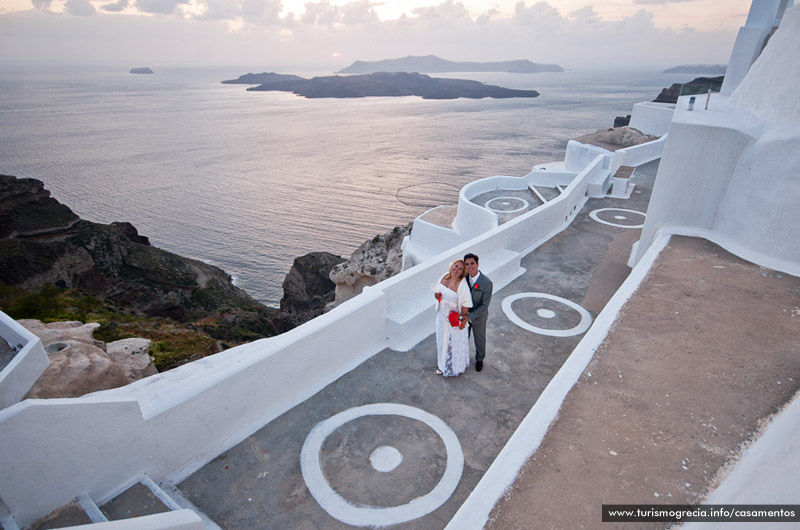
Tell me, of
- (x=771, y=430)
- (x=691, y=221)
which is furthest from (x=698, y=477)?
(x=691, y=221)

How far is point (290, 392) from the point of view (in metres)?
5.85

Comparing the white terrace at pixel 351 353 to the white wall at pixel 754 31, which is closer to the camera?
the white terrace at pixel 351 353

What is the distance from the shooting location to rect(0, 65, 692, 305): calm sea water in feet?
140

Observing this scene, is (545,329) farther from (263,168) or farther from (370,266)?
(263,168)

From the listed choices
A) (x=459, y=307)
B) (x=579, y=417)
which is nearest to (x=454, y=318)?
(x=459, y=307)

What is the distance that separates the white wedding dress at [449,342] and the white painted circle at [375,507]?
823 millimetres

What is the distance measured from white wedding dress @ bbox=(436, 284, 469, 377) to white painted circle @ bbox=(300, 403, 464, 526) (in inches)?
32.4

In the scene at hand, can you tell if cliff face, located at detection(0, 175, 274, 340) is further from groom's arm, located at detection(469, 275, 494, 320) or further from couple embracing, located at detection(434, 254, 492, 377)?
groom's arm, located at detection(469, 275, 494, 320)

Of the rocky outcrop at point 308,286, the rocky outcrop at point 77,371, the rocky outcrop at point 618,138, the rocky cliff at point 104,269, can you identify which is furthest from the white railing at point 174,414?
the rocky outcrop at point 618,138

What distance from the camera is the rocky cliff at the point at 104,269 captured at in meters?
27.1

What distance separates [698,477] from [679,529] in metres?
0.59

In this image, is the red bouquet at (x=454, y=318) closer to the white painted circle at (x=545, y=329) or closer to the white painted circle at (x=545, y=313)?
the white painted circle at (x=545, y=329)

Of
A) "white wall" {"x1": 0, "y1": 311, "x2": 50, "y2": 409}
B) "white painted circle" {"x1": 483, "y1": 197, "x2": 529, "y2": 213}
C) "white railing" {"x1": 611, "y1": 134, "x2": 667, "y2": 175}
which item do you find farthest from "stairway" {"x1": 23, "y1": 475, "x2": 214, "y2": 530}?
"white railing" {"x1": 611, "y1": 134, "x2": 667, "y2": 175}

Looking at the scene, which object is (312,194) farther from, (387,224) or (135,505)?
(135,505)
